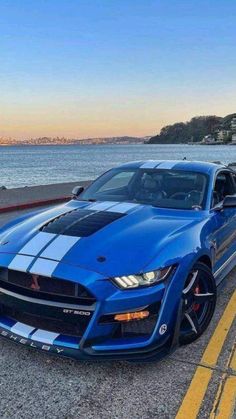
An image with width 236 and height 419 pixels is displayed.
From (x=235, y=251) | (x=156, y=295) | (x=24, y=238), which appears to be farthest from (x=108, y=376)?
(x=235, y=251)

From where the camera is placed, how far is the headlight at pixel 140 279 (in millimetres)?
2852

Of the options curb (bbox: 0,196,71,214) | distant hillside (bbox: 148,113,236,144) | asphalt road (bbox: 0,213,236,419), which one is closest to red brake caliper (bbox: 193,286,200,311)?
asphalt road (bbox: 0,213,236,419)

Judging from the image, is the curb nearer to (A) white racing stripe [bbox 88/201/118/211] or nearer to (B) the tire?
(A) white racing stripe [bbox 88/201/118/211]

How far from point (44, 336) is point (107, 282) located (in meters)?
0.60

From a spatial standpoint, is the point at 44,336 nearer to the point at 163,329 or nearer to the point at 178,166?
the point at 163,329

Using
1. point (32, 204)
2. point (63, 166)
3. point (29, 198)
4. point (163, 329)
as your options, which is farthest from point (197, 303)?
point (63, 166)

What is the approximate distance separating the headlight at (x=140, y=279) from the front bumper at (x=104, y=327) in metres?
0.04

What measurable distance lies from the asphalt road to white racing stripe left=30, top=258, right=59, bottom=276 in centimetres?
78

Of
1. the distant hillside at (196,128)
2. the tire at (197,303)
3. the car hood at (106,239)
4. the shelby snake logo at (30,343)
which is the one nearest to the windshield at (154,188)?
the car hood at (106,239)

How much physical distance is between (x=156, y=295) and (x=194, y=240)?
0.81m

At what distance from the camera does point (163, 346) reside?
9.78 ft

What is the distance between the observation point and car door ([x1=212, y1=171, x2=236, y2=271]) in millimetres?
4309

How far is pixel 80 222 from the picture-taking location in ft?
11.9

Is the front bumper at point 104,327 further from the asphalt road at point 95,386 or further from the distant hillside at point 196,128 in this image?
the distant hillside at point 196,128
